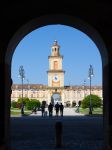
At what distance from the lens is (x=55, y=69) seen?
137375 mm

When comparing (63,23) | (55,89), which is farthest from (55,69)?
(63,23)

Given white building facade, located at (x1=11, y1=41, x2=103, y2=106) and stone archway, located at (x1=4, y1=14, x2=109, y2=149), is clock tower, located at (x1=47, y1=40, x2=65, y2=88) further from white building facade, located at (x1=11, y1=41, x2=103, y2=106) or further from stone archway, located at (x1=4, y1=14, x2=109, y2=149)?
stone archway, located at (x1=4, y1=14, x2=109, y2=149)

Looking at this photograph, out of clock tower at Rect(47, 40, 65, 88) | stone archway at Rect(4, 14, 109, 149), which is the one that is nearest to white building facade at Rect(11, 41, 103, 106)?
clock tower at Rect(47, 40, 65, 88)

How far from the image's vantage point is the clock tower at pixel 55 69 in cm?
13438

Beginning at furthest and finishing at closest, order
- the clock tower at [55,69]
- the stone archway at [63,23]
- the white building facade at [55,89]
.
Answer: the white building facade at [55,89] < the clock tower at [55,69] < the stone archway at [63,23]

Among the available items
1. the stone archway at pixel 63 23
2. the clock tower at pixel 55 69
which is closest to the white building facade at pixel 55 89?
the clock tower at pixel 55 69

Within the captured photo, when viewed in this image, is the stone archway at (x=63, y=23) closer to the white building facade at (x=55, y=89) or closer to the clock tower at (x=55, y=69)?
the white building facade at (x=55, y=89)

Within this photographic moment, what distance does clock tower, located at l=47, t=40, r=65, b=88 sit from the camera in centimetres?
13438

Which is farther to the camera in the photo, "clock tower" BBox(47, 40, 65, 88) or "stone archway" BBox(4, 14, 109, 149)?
"clock tower" BBox(47, 40, 65, 88)

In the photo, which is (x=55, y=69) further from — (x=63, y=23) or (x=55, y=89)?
(x=63, y=23)
